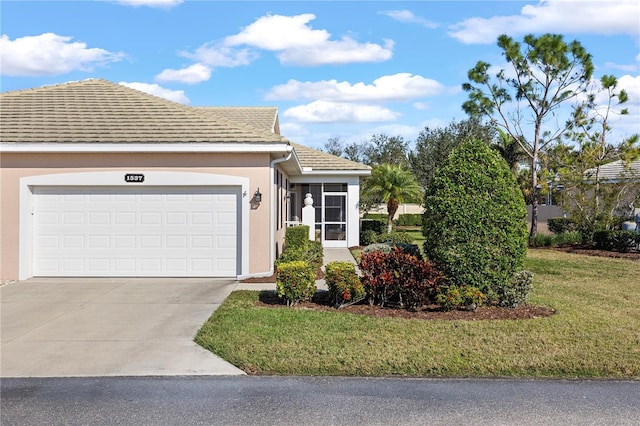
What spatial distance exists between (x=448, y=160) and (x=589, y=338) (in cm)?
355

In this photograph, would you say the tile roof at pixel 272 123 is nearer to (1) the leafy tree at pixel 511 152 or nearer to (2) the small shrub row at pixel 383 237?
(2) the small shrub row at pixel 383 237

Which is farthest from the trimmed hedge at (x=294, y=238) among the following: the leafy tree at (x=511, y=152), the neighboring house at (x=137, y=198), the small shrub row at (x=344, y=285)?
the leafy tree at (x=511, y=152)

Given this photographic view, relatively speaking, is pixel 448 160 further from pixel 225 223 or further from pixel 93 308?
pixel 93 308

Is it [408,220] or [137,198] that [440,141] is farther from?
[137,198]

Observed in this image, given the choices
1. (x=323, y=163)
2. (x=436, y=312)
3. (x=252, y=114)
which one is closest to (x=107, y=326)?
(x=436, y=312)

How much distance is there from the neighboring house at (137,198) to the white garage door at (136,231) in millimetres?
23

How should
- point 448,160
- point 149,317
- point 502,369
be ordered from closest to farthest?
point 502,369 → point 149,317 → point 448,160

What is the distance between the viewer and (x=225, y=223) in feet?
41.6

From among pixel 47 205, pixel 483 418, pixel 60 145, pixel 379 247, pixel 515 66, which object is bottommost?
pixel 483 418

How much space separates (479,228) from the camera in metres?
8.88

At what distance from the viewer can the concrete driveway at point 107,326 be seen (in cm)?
632

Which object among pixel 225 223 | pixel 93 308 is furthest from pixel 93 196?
pixel 93 308

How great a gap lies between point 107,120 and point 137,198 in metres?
2.15

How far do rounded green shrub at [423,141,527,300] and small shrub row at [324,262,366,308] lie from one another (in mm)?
1332
